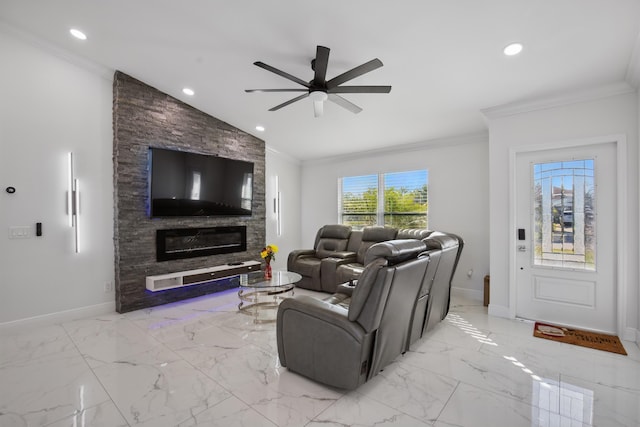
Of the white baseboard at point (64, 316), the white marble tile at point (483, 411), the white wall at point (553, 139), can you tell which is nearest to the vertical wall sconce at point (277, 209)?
the white baseboard at point (64, 316)

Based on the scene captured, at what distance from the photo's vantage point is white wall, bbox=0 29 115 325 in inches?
134

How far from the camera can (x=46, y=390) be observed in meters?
2.28

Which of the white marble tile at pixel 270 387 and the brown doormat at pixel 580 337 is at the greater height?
the white marble tile at pixel 270 387

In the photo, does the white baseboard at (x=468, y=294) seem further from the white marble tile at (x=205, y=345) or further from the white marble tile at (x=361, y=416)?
the white marble tile at (x=205, y=345)

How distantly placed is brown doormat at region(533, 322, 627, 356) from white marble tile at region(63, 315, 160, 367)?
4.18m

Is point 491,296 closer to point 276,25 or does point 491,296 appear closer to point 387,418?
point 387,418

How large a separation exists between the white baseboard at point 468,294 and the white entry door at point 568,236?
94 centimetres

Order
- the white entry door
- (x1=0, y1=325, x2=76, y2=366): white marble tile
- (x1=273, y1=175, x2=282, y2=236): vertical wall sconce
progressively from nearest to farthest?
1. (x1=0, y1=325, x2=76, y2=366): white marble tile
2. the white entry door
3. (x1=273, y1=175, x2=282, y2=236): vertical wall sconce

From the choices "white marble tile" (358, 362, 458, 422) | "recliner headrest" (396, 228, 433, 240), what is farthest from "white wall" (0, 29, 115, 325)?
"recliner headrest" (396, 228, 433, 240)

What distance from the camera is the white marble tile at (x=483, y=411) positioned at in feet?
6.24

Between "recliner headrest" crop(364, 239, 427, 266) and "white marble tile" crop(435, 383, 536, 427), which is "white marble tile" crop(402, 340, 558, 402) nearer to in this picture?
"white marble tile" crop(435, 383, 536, 427)

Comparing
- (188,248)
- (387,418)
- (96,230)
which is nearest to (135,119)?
(96,230)

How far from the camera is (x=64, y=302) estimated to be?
12.3 ft

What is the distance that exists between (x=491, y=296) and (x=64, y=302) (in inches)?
215
